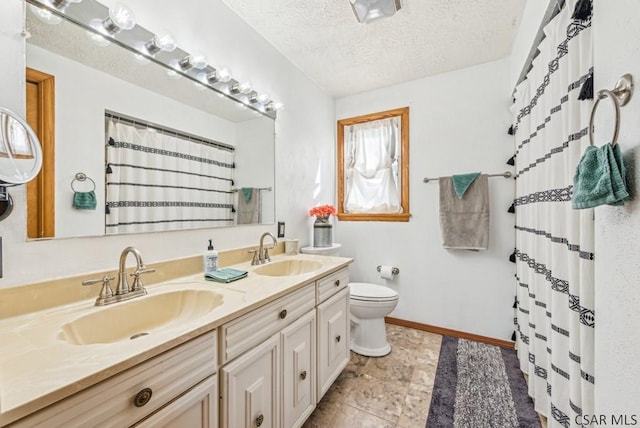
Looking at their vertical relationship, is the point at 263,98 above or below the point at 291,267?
above

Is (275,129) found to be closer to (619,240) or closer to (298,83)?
(298,83)

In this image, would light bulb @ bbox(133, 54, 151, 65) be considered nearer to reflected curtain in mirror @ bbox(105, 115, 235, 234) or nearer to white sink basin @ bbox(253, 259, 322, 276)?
reflected curtain in mirror @ bbox(105, 115, 235, 234)

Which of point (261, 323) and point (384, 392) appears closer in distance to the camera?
point (261, 323)

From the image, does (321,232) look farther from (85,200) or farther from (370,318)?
(85,200)

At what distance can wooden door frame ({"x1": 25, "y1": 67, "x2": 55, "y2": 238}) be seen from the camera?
94 cm

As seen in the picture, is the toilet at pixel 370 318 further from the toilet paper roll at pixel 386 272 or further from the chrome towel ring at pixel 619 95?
the chrome towel ring at pixel 619 95

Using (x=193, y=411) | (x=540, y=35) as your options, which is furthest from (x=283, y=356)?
(x=540, y=35)

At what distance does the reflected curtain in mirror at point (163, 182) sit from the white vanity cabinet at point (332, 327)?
76 centimetres

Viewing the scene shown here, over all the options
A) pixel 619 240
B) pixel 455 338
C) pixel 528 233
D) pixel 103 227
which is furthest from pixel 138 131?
pixel 455 338

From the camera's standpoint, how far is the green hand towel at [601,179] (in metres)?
0.62

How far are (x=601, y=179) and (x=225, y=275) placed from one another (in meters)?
1.40

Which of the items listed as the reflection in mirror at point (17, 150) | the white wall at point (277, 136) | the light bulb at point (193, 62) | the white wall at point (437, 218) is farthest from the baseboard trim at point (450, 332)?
the reflection in mirror at point (17, 150)

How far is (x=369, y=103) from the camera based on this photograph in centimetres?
284

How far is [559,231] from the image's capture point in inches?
43.4
